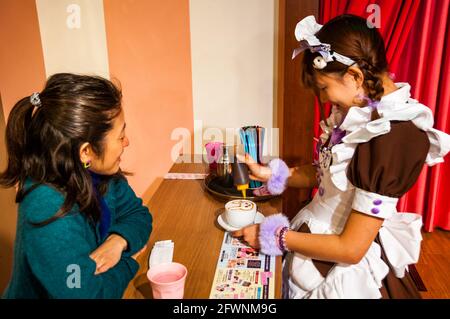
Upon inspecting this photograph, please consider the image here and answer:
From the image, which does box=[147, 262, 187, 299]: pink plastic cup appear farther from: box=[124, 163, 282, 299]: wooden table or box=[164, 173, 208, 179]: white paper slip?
box=[164, 173, 208, 179]: white paper slip

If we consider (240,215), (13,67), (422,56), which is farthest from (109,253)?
(422,56)

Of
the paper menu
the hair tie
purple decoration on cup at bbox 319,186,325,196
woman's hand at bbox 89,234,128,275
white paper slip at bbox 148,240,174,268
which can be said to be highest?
the hair tie

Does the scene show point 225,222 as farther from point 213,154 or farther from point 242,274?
point 213,154

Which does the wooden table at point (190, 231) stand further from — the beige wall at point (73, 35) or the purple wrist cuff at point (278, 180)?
the beige wall at point (73, 35)

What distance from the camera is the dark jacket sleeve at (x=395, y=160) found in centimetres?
108

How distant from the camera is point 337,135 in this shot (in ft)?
4.25

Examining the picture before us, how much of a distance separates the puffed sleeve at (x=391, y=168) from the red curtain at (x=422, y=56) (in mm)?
1085

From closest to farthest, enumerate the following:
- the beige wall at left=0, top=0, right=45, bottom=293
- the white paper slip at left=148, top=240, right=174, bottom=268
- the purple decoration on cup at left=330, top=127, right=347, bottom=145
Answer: the white paper slip at left=148, top=240, right=174, bottom=268 → the purple decoration on cup at left=330, top=127, right=347, bottom=145 → the beige wall at left=0, top=0, right=45, bottom=293

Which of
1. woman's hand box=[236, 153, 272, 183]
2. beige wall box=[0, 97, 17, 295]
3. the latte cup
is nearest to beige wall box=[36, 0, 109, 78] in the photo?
beige wall box=[0, 97, 17, 295]

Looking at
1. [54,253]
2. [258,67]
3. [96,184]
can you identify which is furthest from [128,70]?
[54,253]

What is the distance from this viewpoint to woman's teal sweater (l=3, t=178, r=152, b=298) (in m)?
0.96

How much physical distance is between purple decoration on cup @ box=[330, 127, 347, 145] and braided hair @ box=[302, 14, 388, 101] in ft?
0.49

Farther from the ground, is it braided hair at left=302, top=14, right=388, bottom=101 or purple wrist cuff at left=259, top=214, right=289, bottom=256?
braided hair at left=302, top=14, right=388, bottom=101
